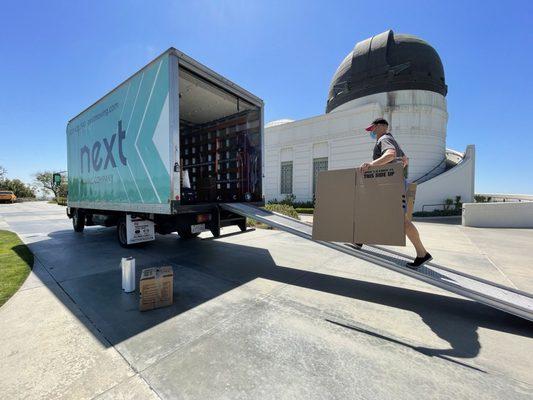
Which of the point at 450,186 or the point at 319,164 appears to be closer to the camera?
the point at 450,186

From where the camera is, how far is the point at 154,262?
17.6 feet

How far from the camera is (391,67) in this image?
2003 cm

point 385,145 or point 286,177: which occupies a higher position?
point 286,177

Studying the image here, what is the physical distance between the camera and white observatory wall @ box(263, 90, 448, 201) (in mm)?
19156

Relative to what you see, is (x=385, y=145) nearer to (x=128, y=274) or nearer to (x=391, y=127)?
(x=128, y=274)

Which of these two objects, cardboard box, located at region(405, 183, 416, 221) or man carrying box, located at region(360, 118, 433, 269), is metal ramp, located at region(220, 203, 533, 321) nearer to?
man carrying box, located at region(360, 118, 433, 269)

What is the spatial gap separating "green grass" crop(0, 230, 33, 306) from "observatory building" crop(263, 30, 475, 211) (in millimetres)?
18263

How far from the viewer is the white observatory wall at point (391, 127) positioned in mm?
19156

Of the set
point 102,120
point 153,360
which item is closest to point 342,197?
point 153,360

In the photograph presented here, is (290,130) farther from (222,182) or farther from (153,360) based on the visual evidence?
(153,360)

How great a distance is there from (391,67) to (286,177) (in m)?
12.2

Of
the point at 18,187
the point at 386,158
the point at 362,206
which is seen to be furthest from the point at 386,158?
the point at 18,187

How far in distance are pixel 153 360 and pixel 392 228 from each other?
2.82 metres

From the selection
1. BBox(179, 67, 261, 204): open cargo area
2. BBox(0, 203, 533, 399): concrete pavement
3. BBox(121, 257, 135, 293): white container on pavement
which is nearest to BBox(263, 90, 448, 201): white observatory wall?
BBox(179, 67, 261, 204): open cargo area
